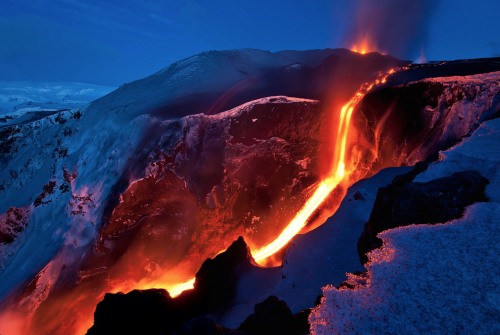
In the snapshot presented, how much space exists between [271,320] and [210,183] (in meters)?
4.74

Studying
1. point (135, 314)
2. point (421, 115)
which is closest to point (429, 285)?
point (135, 314)

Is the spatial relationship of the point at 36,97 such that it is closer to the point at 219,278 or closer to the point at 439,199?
the point at 219,278

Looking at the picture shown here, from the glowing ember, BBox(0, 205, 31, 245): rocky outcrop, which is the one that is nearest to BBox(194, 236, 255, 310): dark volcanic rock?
the glowing ember

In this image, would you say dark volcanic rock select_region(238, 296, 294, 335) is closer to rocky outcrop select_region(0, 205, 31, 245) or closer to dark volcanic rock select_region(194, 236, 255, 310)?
dark volcanic rock select_region(194, 236, 255, 310)

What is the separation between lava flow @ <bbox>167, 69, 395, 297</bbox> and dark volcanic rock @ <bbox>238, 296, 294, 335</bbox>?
4327 mm

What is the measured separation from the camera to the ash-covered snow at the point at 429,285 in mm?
1793

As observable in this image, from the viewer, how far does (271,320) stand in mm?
3039

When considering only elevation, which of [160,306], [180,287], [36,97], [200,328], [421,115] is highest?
[36,97]

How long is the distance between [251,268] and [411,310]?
15.4ft

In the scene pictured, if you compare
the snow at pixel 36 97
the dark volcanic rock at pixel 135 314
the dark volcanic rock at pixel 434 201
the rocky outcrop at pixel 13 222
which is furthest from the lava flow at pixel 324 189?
the snow at pixel 36 97

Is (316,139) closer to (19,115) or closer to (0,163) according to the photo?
(0,163)

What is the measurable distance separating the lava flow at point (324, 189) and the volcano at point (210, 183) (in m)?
0.06

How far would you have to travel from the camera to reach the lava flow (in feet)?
24.1

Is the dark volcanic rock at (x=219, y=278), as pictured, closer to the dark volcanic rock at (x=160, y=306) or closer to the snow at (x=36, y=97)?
the dark volcanic rock at (x=160, y=306)
